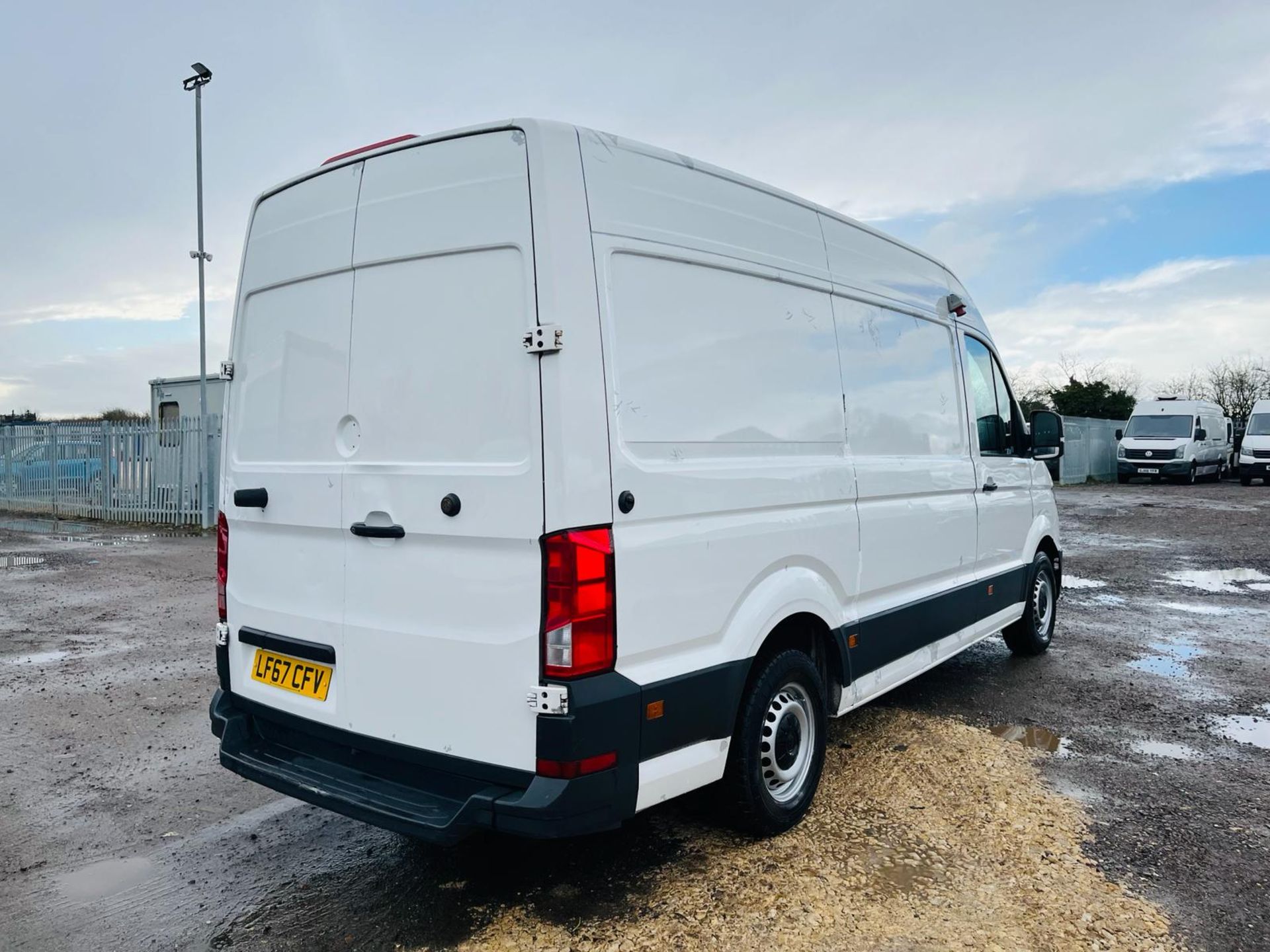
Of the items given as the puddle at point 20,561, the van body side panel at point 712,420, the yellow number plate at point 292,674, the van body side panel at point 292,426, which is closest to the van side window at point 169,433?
the puddle at point 20,561

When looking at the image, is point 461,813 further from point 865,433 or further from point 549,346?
point 865,433

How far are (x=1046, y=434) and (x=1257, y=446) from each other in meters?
24.3

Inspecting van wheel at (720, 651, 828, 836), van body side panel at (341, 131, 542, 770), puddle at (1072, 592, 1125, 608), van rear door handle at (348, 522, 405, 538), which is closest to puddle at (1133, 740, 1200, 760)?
van wheel at (720, 651, 828, 836)

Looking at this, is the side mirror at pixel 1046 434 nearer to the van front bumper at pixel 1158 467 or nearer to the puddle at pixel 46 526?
the puddle at pixel 46 526

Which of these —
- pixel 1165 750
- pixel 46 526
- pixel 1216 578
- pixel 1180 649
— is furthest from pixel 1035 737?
pixel 46 526

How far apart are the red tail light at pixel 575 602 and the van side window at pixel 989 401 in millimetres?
3493

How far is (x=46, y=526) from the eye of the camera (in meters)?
15.9

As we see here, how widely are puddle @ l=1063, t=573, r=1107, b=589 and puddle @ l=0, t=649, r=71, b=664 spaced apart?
31.0 feet

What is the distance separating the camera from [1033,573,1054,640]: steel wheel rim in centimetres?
661

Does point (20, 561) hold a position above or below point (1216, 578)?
above

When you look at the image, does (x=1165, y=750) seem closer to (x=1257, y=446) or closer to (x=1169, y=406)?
(x=1257, y=446)

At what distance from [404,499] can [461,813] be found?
103 cm

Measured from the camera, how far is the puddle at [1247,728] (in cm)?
486

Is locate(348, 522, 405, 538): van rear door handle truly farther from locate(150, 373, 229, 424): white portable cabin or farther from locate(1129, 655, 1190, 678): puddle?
locate(150, 373, 229, 424): white portable cabin
